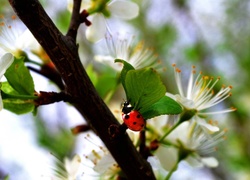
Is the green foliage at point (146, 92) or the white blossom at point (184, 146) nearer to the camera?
the green foliage at point (146, 92)

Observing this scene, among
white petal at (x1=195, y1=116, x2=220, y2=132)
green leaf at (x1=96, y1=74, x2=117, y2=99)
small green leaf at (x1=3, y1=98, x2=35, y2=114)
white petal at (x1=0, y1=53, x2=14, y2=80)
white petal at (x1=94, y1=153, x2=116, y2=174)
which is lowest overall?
white petal at (x1=195, y1=116, x2=220, y2=132)

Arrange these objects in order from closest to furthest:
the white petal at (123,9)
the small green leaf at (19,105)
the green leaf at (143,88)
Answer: the green leaf at (143,88)
the small green leaf at (19,105)
the white petal at (123,9)

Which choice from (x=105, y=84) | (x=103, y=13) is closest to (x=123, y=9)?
(x=103, y=13)

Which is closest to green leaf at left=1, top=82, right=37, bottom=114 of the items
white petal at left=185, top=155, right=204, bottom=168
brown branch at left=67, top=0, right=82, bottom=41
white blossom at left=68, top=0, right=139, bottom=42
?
brown branch at left=67, top=0, right=82, bottom=41

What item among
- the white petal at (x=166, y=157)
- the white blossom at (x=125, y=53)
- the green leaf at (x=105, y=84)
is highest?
the white blossom at (x=125, y=53)

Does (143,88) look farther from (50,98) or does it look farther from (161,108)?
(50,98)

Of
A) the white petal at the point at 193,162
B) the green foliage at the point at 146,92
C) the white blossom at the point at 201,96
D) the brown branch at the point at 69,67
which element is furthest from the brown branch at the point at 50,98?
the white petal at the point at 193,162

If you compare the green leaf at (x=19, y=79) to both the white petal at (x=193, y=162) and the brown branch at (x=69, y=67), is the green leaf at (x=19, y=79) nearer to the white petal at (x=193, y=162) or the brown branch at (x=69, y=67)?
the brown branch at (x=69, y=67)

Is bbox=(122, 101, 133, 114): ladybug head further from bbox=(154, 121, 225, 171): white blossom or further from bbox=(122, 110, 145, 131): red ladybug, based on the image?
bbox=(154, 121, 225, 171): white blossom
